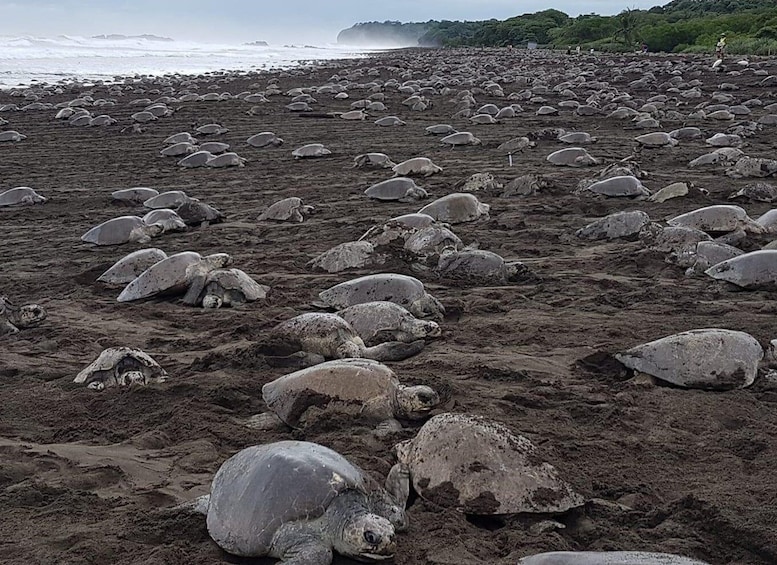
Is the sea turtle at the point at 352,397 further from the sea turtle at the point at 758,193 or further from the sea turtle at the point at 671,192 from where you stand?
the sea turtle at the point at 758,193

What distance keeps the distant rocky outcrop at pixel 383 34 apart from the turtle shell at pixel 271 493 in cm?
13597

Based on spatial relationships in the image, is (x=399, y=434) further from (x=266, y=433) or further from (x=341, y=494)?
(x=341, y=494)

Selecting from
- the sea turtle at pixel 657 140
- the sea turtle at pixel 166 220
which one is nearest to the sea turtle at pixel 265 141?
the sea turtle at pixel 166 220

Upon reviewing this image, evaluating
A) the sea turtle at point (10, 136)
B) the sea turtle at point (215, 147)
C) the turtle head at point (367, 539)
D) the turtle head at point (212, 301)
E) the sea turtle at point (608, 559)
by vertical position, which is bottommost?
the turtle head at point (212, 301)

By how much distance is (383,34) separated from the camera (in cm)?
15562

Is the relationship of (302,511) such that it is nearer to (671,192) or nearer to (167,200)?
(671,192)

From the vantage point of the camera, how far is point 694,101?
1667 cm

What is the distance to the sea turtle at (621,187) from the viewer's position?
25.9 ft

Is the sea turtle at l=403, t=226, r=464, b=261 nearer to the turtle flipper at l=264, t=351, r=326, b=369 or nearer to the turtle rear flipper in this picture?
the turtle rear flipper

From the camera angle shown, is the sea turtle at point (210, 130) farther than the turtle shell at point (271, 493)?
Yes

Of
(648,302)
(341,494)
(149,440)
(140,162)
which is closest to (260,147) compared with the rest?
(140,162)

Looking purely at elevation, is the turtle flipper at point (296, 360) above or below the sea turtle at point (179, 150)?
below

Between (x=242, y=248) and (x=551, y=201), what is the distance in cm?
328

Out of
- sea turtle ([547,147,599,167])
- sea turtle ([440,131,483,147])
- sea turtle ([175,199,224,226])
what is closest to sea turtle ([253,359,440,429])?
sea turtle ([175,199,224,226])
